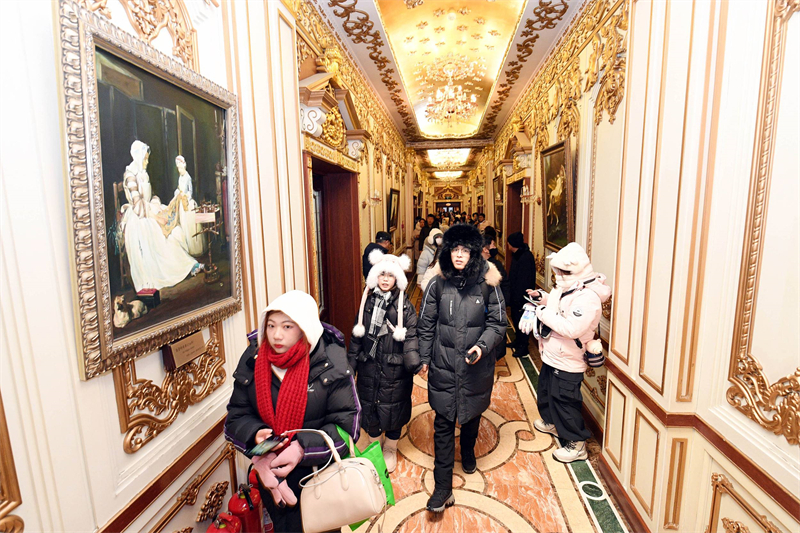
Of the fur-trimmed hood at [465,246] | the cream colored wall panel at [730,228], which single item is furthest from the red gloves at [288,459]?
the cream colored wall panel at [730,228]

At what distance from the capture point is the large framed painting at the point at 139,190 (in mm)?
1146

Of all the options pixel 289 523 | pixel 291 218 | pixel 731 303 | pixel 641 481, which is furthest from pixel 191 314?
pixel 641 481

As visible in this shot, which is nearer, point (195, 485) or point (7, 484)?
point (7, 484)

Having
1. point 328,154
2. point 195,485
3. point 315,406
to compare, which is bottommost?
point 195,485

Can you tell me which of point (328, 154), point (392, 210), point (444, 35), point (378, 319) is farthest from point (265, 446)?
point (392, 210)

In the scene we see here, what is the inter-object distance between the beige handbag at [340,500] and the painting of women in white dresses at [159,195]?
938 mm

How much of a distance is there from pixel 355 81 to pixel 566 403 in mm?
4554

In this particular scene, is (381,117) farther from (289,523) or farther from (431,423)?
(289,523)

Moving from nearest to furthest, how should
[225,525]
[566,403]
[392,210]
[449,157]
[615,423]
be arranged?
[225,525] → [615,423] → [566,403] → [392,210] → [449,157]

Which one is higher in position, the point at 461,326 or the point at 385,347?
the point at 461,326

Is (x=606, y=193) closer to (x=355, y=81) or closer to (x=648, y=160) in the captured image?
(x=648, y=160)

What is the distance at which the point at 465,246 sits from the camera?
7.84ft

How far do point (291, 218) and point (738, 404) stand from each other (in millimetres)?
2799

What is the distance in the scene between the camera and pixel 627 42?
96.3 inches
